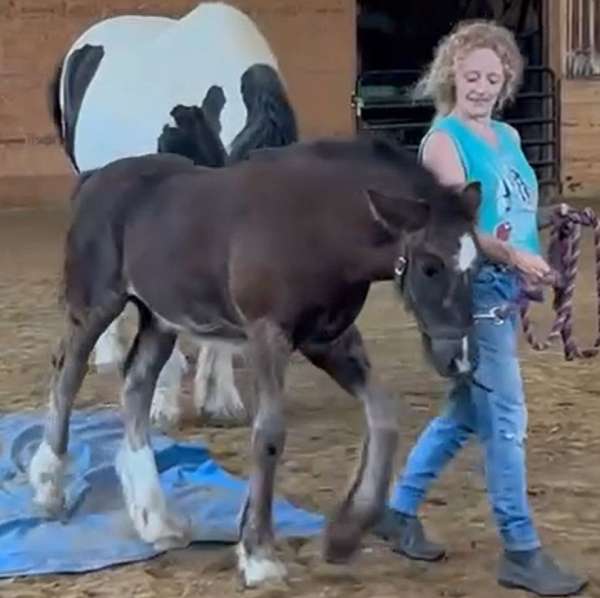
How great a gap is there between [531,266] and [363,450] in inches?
23.9

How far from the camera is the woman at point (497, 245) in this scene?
3660mm

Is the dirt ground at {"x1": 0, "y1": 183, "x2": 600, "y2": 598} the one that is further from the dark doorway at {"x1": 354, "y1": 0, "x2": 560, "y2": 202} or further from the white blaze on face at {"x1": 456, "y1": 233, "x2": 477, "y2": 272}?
the dark doorway at {"x1": 354, "y1": 0, "x2": 560, "y2": 202}

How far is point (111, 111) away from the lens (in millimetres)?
6746

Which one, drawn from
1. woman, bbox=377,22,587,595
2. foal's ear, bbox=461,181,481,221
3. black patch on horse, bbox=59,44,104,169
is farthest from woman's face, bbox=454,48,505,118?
black patch on horse, bbox=59,44,104,169

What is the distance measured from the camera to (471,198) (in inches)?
139

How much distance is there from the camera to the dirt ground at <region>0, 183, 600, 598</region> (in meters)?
3.84

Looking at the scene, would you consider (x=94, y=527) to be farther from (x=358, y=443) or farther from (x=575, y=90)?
(x=575, y=90)

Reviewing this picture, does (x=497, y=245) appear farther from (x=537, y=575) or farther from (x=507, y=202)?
(x=537, y=575)

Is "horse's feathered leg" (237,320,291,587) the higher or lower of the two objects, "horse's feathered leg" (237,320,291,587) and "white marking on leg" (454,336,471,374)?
the lower

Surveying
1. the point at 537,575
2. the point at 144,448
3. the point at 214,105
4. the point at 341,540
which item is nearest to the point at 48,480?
the point at 144,448

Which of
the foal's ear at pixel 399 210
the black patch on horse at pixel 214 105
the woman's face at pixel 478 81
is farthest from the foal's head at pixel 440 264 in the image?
the black patch on horse at pixel 214 105

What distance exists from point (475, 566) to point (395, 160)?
3.35 feet

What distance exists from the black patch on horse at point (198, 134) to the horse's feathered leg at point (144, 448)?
67.6 inches

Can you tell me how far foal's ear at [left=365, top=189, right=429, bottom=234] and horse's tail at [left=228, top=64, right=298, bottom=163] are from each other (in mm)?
2304
